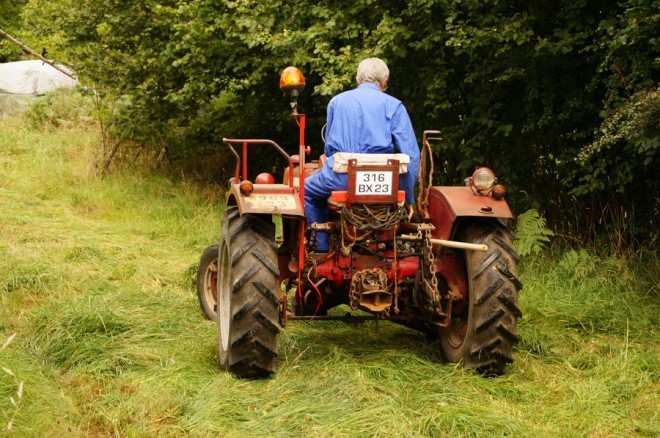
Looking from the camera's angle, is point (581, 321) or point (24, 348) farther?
point (581, 321)

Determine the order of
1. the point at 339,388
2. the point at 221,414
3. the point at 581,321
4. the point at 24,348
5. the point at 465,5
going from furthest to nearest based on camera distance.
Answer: the point at 465,5 → the point at 581,321 → the point at 24,348 → the point at 339,388 → the point at 221,414

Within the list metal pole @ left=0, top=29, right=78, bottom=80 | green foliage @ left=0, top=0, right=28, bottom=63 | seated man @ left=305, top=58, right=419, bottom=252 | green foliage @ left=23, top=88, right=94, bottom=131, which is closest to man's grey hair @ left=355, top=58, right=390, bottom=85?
seated man @ left=305, top=58, right=419, bottom=252

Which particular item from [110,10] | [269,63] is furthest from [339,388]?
[110,10]

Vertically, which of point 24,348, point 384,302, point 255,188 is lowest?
point 24,348

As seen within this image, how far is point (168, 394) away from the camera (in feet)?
16.5

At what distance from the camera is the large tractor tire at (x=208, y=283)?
7.03 meters

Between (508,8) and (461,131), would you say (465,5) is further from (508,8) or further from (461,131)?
(461,131)

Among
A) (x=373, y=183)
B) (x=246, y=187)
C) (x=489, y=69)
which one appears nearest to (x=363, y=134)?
(x=373, y=183)

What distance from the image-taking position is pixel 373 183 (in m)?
5.50

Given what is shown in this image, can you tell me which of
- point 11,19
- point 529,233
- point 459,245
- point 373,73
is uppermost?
point 11,19

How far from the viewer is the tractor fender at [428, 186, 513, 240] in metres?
5.61

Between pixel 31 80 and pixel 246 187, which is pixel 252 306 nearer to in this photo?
pixel 246 187

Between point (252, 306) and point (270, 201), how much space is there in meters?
0.61

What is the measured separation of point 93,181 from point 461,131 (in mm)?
5799
